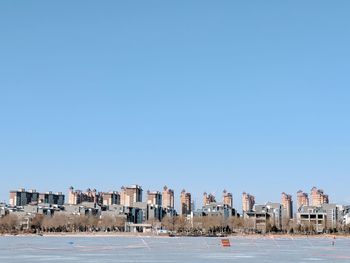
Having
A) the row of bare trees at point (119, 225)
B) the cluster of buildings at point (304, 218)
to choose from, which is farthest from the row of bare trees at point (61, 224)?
the cluster of buildings at point (304, 218)

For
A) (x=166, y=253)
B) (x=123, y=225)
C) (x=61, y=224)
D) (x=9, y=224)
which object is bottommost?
(x=123, y=225)

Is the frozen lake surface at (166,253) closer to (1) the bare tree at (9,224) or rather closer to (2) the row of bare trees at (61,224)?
(1) the bare tree at (9,224)

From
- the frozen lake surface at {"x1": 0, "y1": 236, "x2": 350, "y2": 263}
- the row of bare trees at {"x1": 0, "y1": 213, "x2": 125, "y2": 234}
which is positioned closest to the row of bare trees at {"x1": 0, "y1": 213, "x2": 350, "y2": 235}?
the row of bare trees at {"x1": 0, "y1": 213, "x2": 125, "y2": 234}

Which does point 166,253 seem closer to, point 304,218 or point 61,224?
point 61,224

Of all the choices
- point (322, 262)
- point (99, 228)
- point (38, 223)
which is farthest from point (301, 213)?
point (322, 262)

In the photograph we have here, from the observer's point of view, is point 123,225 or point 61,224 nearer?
point 61,224

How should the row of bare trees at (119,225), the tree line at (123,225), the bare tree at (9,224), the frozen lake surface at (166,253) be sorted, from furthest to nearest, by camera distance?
the row of bare trees at (119,225), the tree line at (123,225), the bare tree at (9,224), the frozen lake surface at (166,253)

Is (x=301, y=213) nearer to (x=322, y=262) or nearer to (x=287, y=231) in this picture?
(x=287, y=231)

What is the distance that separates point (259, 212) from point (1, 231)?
7218 cm

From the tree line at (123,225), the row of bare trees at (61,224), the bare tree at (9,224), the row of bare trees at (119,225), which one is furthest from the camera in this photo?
the row of bare trees at (119,225)

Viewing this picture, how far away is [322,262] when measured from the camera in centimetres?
3312

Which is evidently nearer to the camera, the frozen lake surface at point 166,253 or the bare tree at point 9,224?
the frozen lake surface at point 166,253

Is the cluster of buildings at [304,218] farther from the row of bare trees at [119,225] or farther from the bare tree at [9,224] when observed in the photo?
the bare tree at [9,224]

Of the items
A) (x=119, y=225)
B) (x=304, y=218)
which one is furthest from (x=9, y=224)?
(x=304, y=218)
